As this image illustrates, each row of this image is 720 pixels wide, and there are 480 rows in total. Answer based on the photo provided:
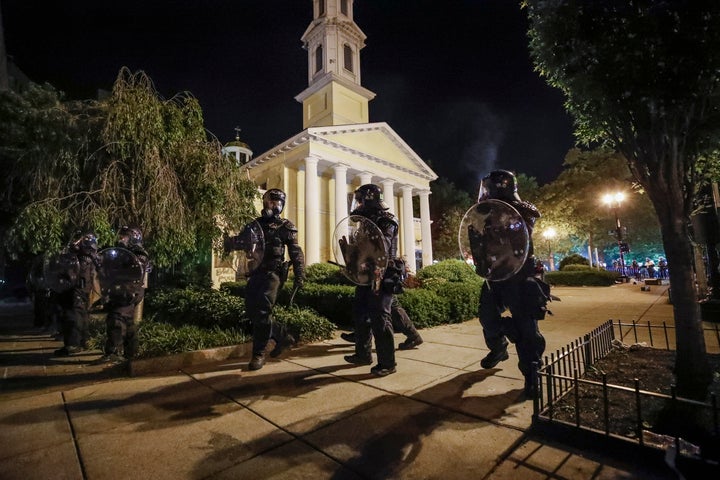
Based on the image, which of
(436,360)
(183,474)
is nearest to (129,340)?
(183,474)

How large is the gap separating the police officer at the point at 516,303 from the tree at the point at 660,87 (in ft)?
3.81

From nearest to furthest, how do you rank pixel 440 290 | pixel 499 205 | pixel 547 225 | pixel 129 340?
pixel 499 205, pixel 129 340, pixel 440 290, pixel 547 225

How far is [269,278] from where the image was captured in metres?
4.71

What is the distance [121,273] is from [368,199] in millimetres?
3973

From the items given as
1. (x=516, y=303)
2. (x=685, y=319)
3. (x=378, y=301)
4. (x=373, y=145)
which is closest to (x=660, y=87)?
(x=685, y=319)

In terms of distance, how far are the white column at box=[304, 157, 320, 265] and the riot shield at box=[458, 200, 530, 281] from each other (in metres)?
16.4

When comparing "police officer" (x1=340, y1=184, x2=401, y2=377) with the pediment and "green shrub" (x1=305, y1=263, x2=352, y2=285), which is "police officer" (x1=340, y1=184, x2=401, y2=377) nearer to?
"green shrub" (x1=305, y1=263, x2=352, y2=285)

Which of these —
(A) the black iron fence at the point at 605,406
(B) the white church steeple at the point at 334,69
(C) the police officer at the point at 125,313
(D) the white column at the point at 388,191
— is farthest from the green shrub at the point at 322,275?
(B) the white church steeple at the point at 334,69

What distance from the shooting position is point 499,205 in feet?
11.5

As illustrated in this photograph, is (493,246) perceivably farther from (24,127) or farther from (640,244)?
(640,244)

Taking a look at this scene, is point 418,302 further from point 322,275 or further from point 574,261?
point 574,261

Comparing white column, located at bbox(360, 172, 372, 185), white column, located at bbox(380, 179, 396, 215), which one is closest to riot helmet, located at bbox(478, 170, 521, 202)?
white column, located at bbox(360, 172, 372, 185)

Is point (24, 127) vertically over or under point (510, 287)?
over

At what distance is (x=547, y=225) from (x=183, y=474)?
28635 mm
